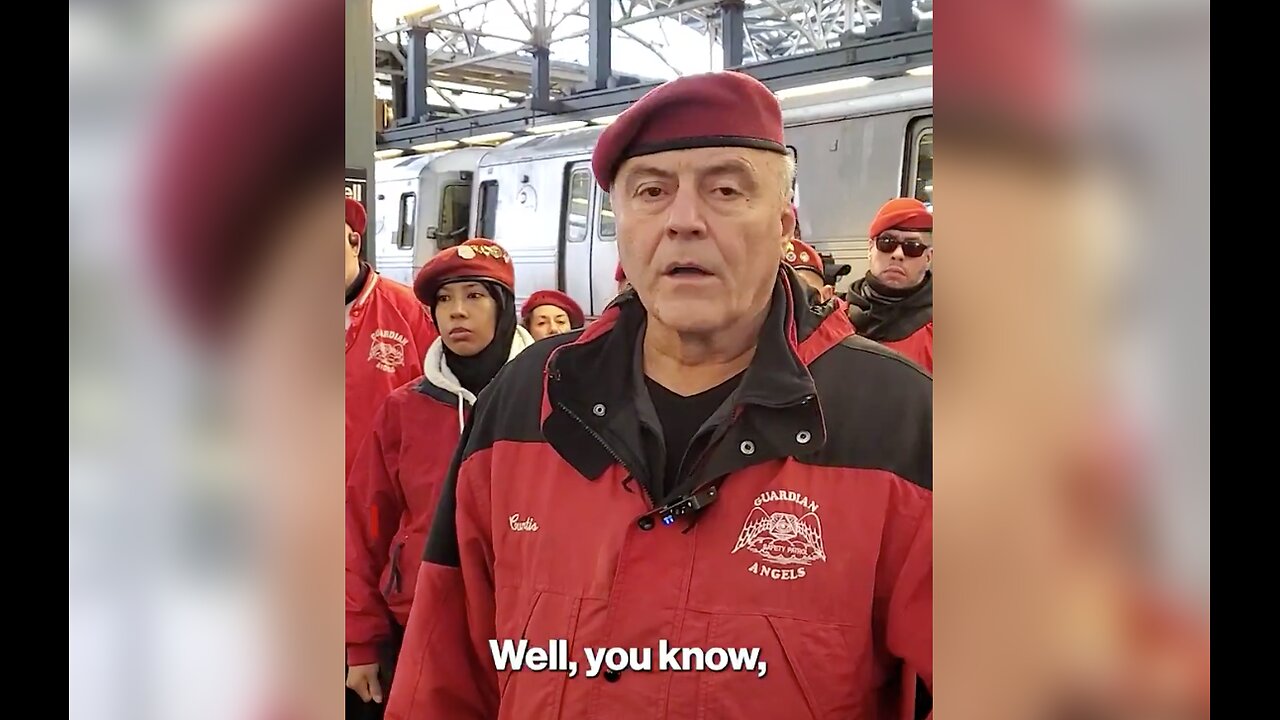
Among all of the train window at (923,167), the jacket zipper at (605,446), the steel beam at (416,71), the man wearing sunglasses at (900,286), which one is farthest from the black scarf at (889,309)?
the steel beam at (416,71)

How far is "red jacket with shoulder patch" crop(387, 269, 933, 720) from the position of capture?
4.16ft

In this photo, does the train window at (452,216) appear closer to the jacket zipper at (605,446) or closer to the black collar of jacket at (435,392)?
the black collar of jacket at (435,392)

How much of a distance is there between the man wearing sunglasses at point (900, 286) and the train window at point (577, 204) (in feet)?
1.33

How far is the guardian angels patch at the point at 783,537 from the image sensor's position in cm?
127

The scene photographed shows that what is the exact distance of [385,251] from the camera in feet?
4.87

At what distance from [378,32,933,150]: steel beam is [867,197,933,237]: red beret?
7.3 inches

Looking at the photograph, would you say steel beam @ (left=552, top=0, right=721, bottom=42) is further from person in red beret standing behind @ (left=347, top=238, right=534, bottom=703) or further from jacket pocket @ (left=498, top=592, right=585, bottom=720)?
jacket pocket @ (left=498, top=592, right=585, bottom=720)

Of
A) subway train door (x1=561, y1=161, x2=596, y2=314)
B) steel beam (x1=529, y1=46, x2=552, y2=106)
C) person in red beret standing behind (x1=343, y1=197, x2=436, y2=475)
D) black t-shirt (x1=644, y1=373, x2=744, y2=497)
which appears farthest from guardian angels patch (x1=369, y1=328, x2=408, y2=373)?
steel beam (x1=529, y1=46, x2=552, y2=106)

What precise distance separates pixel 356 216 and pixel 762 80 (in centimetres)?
62
